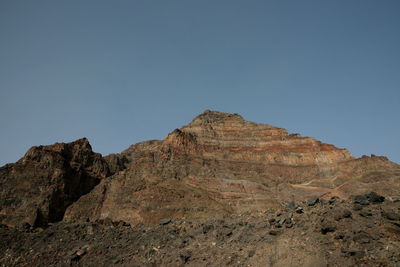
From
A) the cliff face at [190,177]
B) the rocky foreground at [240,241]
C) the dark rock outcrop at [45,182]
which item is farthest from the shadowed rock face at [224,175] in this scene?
the rocky foreground at [240,241]

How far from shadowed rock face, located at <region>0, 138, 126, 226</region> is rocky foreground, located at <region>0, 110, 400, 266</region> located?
10 centimetres

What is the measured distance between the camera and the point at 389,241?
1396 centimetres

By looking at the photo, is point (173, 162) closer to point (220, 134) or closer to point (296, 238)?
point (220, 134)

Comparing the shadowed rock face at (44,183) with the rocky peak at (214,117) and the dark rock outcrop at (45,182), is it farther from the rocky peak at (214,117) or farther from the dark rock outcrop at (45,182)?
the rocky peak at (214,117)

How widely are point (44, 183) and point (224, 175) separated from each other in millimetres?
20393

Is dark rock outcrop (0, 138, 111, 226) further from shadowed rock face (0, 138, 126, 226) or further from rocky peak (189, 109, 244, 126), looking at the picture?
rocky peak (189, 109, 244, 126)

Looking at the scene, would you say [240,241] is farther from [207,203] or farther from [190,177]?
[190,177]

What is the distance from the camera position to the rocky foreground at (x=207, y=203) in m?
16.1

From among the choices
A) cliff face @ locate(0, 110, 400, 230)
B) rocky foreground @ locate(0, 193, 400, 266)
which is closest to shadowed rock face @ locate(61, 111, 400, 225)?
cliff face @ locate(0, 110, 400, 230)

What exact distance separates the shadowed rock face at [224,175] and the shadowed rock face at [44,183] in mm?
1683

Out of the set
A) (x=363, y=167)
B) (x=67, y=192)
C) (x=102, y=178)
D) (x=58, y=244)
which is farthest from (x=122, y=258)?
(x=363, y=167)

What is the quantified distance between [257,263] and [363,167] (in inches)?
1562

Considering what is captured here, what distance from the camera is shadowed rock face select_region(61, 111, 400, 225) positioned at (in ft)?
104

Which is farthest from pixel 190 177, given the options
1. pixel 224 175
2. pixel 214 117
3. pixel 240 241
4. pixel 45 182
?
pixel 214 117
